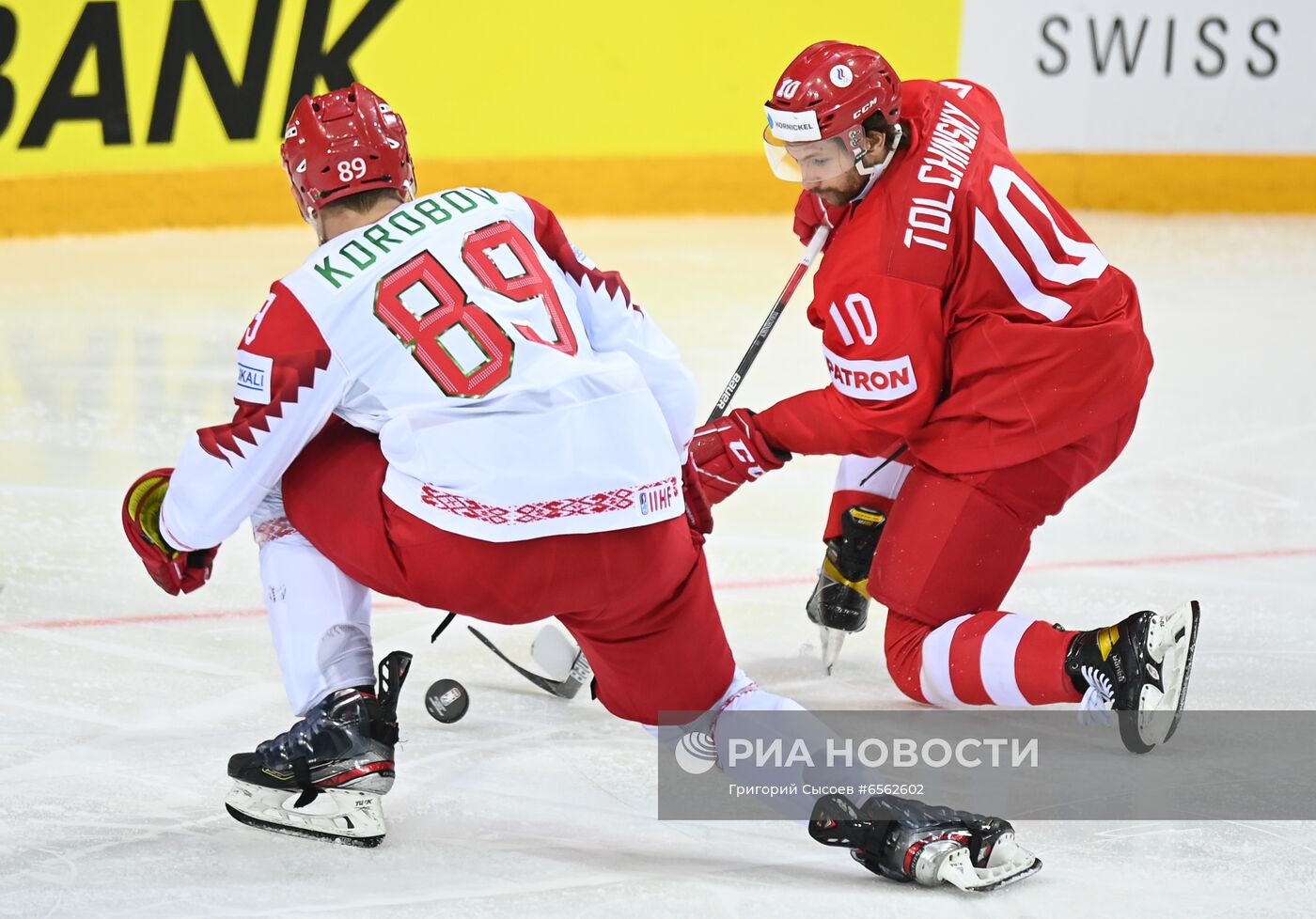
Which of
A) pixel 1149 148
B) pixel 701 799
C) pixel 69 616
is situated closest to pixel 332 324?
pixel 701 799

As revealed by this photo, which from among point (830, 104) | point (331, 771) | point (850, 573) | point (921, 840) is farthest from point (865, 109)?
point (331, 771)

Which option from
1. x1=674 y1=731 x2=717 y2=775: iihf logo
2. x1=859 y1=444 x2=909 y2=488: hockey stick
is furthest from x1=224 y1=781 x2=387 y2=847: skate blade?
x1=859 y1=444 x2=909 y2=488: hockey stick

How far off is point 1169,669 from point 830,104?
93cm

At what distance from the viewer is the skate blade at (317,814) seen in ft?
7.02

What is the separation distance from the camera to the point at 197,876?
206cm

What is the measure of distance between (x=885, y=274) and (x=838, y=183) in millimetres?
201

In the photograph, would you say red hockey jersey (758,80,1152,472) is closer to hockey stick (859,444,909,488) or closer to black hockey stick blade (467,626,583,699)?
hockey stick (859,444,909,488)

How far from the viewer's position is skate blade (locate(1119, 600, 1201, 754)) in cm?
237

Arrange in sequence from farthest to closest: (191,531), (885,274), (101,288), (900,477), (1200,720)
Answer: (101,288)
(900,477)
(1200,720)
(885,274)
(191,531)

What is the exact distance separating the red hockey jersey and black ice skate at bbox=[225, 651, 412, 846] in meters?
0.85

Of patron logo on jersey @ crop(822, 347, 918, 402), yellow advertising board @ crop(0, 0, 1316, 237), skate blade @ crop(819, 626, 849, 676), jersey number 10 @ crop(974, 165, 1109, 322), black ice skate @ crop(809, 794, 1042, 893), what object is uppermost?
jersey number 10 @ crop(974, 165, 1109, 322)

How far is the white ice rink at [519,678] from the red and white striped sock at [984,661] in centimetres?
17

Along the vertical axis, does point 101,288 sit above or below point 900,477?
below

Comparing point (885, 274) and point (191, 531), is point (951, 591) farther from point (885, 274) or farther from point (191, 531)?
point (191, 531)
